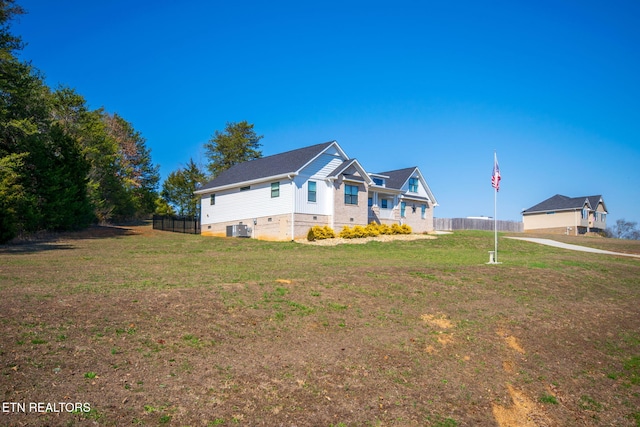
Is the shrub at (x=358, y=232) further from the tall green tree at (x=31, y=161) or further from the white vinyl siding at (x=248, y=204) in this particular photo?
the tall green tree at (x=31, y=161)

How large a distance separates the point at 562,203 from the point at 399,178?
3662 cm

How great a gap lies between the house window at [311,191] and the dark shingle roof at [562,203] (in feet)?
158

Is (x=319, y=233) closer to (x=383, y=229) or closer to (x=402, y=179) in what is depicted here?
(x=383, y=229)

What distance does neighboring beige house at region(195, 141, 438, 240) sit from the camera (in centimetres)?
3216

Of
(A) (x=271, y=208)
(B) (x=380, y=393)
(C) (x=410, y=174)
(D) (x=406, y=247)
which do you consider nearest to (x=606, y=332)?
(B) (x=380, y=393)

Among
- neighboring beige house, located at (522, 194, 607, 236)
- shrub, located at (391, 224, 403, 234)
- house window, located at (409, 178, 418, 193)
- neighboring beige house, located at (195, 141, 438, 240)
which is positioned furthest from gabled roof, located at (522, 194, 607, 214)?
shrub, located at (391, 224, 403, 234)

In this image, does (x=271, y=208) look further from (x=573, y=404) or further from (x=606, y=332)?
(x=573, y=404)

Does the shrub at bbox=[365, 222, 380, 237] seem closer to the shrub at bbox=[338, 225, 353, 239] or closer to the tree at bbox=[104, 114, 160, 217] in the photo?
the shrub at bbox=[338, 225, 353, 239]

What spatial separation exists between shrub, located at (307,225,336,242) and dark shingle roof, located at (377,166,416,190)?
12.9 m

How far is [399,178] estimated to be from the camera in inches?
1735

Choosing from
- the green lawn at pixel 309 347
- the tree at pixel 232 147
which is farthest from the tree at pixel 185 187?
the green lawn at pixel 309 347

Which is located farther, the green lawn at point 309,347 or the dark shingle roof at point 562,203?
the dark shingle roof at point 562,203

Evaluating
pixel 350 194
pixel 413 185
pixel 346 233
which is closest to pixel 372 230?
pixel 346 233

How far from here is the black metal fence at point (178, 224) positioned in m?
40.8
